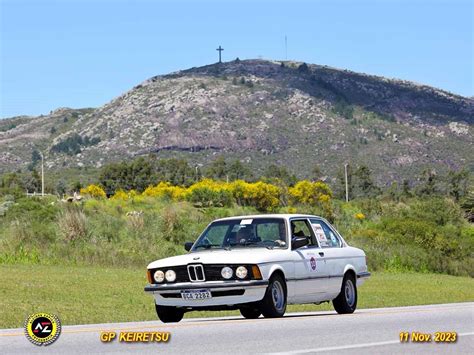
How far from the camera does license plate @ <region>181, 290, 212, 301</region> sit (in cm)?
1692

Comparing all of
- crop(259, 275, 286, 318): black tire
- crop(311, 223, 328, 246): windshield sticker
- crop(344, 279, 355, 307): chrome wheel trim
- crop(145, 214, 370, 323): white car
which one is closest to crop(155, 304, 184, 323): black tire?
crop(145, 214, 370, 323): white car

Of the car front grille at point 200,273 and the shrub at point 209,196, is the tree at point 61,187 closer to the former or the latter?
the shrub at point 209,196

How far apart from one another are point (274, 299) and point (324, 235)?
8.73ft

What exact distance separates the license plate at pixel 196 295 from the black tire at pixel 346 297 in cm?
341

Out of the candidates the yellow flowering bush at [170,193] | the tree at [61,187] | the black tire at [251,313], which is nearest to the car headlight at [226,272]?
the black tire at [251,313]

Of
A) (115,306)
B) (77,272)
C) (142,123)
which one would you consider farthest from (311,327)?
(142,123)

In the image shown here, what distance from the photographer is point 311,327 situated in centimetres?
1582

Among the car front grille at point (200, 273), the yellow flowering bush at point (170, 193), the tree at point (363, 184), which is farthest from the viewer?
the tree at point (363, 184)

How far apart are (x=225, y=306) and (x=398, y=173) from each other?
132 meters

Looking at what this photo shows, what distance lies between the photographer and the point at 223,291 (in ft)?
55.5

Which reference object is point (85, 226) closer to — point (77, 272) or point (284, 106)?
point (77, 272)

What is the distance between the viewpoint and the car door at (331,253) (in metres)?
19.2

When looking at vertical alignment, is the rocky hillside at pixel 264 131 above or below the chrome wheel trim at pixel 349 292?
above

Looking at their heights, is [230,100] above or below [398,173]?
above
